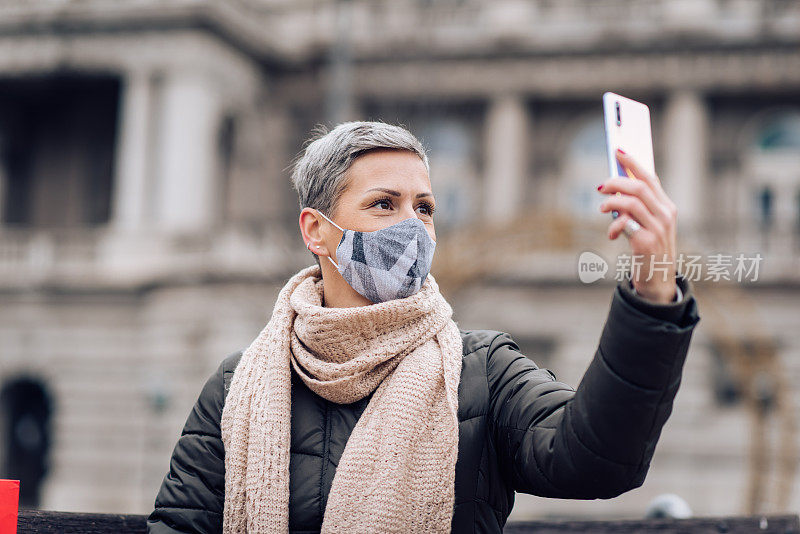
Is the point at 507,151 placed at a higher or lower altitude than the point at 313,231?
higher

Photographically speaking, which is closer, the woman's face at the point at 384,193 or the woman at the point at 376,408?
the woman at the point at 376,408

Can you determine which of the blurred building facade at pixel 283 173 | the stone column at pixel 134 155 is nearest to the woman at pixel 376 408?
the blurred building facade at pixel 283 173

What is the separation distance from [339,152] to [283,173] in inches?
887

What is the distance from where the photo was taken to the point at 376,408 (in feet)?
9.52

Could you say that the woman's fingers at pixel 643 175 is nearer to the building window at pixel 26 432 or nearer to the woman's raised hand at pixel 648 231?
the woman's raised hand at pixel 648 231

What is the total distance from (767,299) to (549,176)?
332 inches

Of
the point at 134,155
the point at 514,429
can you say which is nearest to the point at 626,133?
the point at 514,429

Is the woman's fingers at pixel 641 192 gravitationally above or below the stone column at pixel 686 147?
below

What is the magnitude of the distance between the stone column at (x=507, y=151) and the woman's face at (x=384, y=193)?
24695mm

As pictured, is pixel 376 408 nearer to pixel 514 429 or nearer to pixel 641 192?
pixel 514 429

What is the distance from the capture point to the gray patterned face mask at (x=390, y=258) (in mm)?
3078

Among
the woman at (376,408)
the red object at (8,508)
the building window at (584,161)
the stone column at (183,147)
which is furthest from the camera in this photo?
the building window at (584,161)

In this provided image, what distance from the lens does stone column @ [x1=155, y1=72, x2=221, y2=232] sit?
2588 cm

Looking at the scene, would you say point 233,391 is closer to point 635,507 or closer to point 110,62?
point 635,507
